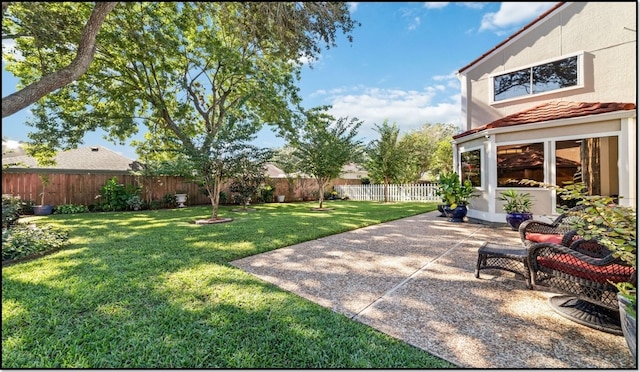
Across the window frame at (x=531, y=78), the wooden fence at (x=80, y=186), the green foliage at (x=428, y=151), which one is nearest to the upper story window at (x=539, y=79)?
the window frame at (x=531, y=78)

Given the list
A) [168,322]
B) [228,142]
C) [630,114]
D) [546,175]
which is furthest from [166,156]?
[630,114]

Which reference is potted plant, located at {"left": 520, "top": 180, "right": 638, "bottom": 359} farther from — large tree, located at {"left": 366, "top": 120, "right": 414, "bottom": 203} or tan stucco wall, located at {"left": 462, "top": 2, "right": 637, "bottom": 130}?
large tree, located at {"left": 366, "top": 120, "right": 414, "bottom": 203}

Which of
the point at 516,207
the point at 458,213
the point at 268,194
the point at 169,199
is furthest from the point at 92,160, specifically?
the point at 516,207

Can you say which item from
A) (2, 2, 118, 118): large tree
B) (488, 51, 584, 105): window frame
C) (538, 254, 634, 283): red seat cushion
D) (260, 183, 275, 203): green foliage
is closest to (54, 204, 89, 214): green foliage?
(260, 183, 275, 203): green foliage

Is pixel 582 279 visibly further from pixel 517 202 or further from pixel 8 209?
pixel 8 209

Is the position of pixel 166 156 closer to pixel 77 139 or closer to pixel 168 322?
pixel 77 139

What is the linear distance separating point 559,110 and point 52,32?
10280 millimetres

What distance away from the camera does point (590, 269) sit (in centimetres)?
247

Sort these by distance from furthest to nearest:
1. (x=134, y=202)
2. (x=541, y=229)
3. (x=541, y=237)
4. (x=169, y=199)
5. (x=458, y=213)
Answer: (x=169, y=199) → (x=134, y=202) → (x=458, y=213) → (x=541, y=229) → (x=541, y=237)

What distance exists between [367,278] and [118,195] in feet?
38.6

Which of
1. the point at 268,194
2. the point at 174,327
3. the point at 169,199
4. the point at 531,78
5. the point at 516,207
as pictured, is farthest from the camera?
the point at 268,194

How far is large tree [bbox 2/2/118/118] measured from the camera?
7.51ft

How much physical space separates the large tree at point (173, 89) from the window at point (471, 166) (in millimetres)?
6999

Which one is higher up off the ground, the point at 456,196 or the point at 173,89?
the point at 173,89
